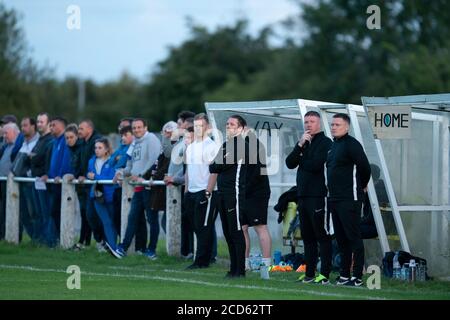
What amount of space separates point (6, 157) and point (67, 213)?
8.76 feet

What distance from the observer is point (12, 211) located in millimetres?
20750

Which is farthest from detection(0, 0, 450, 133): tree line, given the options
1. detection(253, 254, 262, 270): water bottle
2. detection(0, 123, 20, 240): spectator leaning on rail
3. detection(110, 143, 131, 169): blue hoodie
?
detection(253, 254, 262, 270): water bottle

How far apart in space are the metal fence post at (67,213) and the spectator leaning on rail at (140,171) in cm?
156

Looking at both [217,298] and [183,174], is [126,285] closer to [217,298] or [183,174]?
[217,298]

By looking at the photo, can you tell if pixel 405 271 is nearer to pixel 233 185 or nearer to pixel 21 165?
pixel 233 185

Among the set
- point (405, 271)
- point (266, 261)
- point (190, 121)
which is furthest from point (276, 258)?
point (405, 271)

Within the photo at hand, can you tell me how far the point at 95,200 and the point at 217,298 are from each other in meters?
7.18

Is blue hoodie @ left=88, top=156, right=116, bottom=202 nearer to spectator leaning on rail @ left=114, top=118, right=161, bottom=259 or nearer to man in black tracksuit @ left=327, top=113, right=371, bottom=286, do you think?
spectator leaning on rail @ left=114, top=118, right=161, bottom=259

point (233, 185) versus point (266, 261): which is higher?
point (233, 185)

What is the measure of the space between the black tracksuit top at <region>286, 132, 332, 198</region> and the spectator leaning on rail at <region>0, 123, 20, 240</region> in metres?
8.95

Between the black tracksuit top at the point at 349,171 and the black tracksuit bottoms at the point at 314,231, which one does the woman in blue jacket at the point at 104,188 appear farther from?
the black tracksuit top at the point at 349,171

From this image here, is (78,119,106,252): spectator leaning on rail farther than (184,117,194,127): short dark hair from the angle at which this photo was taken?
Yes

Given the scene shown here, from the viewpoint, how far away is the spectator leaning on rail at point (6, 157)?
69.8ft

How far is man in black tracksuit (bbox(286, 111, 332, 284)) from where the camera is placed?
542 inches
